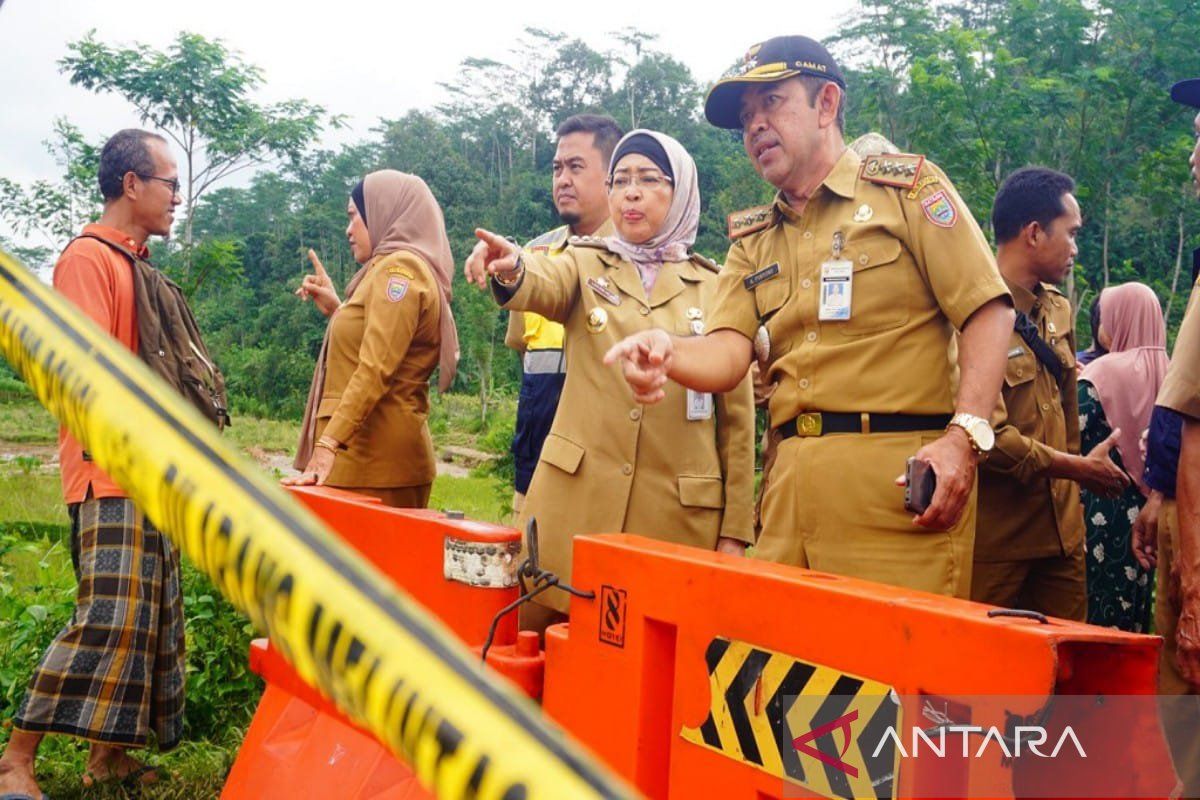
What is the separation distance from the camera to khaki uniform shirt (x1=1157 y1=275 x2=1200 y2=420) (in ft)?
7.34

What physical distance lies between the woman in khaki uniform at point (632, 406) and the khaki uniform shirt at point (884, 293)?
0.49 m

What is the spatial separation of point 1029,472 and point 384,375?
223cm

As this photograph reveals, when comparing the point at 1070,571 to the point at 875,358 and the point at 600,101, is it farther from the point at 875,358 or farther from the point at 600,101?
the point at 600,101

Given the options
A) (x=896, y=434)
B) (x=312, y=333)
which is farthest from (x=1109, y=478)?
(x=312, y=333)

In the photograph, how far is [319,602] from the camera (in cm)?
45

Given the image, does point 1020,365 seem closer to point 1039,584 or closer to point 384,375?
point 1039,584

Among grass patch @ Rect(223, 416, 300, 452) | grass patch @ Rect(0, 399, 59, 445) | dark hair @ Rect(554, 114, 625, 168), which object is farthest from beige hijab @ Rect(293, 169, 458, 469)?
grass patch @ Rect(0, 399, 59, 445)

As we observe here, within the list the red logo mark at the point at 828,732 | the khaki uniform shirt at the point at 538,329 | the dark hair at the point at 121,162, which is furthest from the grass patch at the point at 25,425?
the red logo mark at the point at 828,732

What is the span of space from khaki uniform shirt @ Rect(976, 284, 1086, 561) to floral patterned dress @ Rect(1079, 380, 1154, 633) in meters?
0.32

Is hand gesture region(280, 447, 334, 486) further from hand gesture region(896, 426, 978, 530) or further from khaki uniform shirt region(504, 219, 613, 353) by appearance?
hand gesture region(896, 426, 978, 530)

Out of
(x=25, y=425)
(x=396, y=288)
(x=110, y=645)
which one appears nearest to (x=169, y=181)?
(x=396, y=288)

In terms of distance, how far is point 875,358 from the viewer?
8.25ft

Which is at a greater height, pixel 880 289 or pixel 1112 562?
pixel 880 289

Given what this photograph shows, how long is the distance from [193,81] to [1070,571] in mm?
17350
